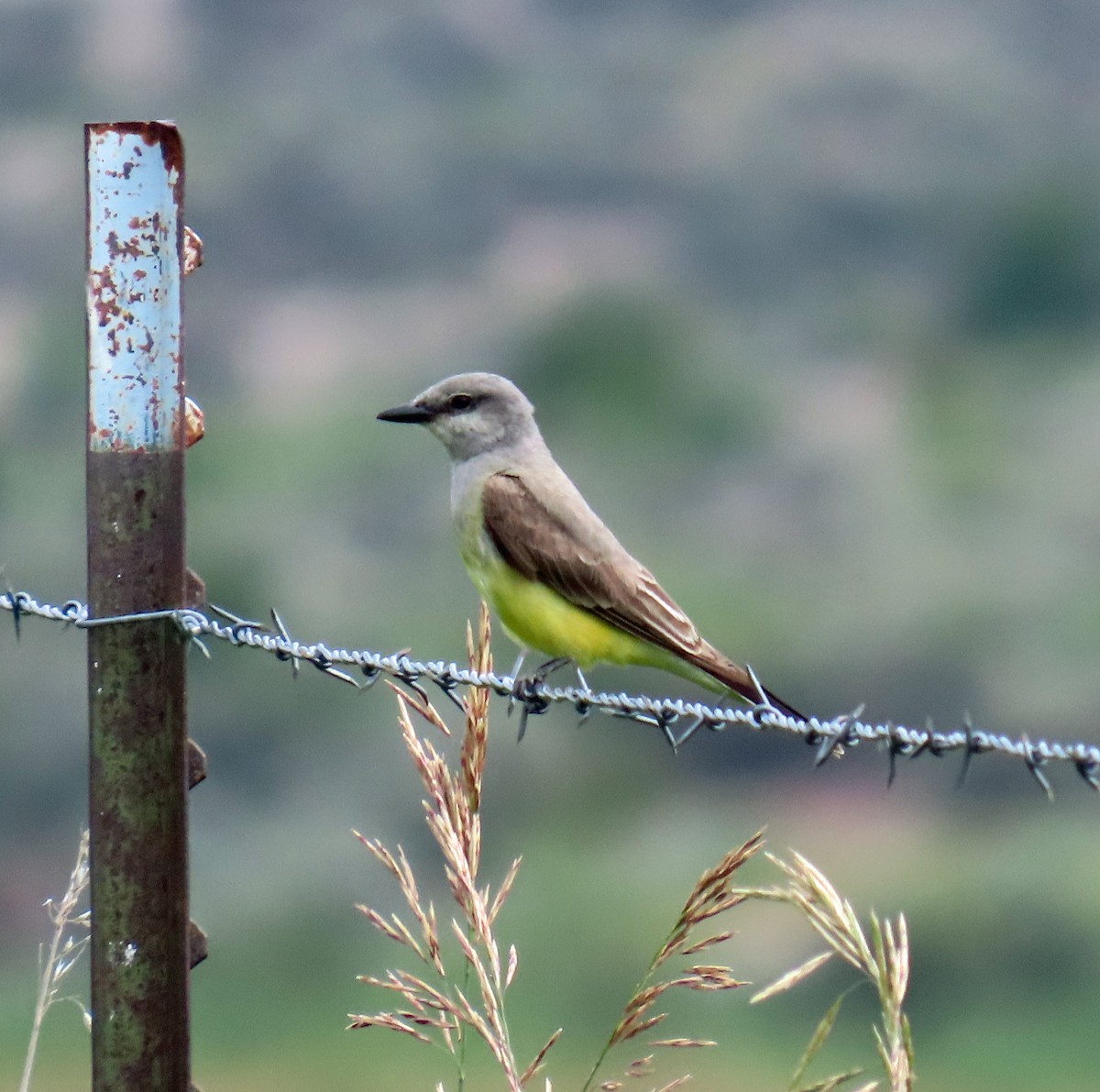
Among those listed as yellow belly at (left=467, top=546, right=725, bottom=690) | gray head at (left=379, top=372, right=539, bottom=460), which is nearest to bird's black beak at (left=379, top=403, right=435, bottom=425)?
gray head at (left=379, top=372, right=539, bottom=460)

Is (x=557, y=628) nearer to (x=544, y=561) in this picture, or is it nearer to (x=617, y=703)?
(x=544, y=561)

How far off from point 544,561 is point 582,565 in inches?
4.0

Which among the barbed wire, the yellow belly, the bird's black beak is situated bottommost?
the barbed wire

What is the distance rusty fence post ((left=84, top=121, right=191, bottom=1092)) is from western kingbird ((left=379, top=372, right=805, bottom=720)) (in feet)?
4.94

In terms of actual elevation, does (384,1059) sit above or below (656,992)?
above

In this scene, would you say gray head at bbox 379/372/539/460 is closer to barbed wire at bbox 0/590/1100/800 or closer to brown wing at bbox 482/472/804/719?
brown wing at bbox 482/472/804/719

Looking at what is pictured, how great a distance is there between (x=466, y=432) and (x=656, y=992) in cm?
247

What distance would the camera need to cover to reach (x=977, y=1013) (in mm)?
A: 25266

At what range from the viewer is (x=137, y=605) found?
3502 millimetres

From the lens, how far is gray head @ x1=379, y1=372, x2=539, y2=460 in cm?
537

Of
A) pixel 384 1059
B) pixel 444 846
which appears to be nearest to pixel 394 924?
pixel 444 846

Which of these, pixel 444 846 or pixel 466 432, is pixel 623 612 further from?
pixel 444 846

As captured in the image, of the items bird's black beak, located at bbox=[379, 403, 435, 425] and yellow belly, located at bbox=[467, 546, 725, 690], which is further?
bird's black beak, located at bbox=[379, 403, 435, 425]

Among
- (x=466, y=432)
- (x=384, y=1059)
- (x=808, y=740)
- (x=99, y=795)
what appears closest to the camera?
(x=808, y=740)
